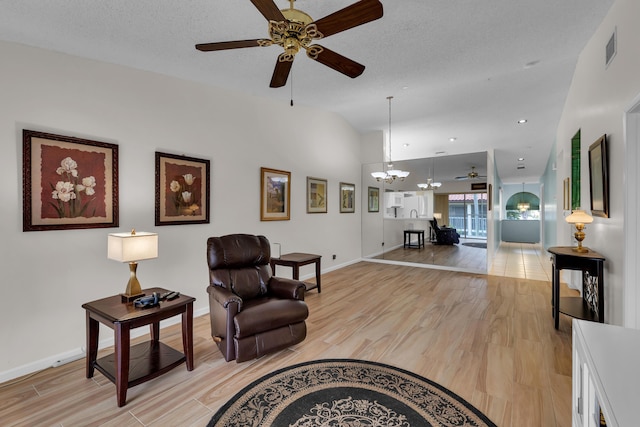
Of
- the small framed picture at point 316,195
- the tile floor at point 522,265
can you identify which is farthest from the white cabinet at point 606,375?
the tile floor at point 522,265

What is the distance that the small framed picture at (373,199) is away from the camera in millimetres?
7082

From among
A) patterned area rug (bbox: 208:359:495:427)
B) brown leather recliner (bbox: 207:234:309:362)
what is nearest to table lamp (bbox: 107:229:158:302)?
brown leather recliner (bbox: 207:234:309:362)

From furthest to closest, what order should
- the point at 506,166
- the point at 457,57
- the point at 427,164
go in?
1. the point at 506,166
2. the point at 427,164
3. the point at 457,57

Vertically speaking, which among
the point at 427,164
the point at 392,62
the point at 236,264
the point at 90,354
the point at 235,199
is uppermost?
the point at 392,62

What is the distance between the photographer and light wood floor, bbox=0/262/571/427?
6.34 feet

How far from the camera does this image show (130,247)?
231 centimetres

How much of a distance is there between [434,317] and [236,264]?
2.44m

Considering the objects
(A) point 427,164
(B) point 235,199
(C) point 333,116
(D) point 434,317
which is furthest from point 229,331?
(A) point 427,164

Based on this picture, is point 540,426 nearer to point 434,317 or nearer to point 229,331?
point 434,317

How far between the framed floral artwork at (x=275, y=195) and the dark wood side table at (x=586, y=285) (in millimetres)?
3551

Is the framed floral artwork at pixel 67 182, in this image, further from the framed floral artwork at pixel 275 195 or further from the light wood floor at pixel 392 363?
the framed floral artwork at pixel 275 195

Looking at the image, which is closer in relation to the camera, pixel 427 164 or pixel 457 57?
pixel 457 57

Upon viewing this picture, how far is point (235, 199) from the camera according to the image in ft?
13.2

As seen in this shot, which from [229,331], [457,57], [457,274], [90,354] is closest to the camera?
[90,354]
